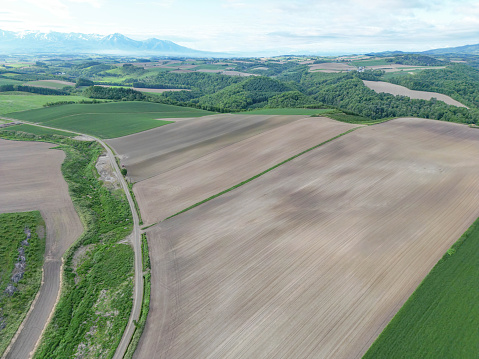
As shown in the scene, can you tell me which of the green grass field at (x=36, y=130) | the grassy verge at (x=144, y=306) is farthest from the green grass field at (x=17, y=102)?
the grassy verge at (x=144, y=306)

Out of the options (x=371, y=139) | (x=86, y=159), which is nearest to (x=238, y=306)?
(x=371, y=139)

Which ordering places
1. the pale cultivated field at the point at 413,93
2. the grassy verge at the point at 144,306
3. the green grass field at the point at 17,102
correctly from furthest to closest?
the pale cultivated field at the point at 413,93 → the green grass field at the point at 17,102 → the grassy verge at the point at 144,306

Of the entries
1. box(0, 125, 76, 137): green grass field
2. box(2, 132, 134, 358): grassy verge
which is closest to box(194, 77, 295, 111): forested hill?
box(0, 125, 76, 137): green grass field

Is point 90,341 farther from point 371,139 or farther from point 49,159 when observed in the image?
point 371,139

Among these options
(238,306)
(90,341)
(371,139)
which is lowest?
(90,341)

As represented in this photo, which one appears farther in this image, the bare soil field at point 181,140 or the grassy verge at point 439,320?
the bare soil field at point 181,140

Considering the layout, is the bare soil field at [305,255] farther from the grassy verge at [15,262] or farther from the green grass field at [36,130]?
the green grass field at [36,130]

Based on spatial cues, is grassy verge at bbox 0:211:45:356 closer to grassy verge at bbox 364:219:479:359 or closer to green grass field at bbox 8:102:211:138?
grassy verge at bbox 364:219:479:359
